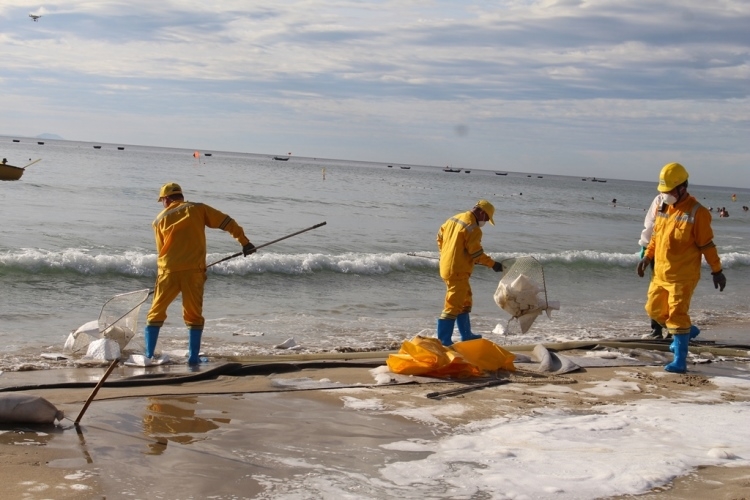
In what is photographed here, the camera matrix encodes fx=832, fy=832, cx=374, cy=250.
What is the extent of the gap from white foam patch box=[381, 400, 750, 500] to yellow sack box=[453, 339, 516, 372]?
4.42ft

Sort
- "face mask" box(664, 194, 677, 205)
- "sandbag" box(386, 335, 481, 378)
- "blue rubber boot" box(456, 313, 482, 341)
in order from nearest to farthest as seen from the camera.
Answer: "sandbag" box(386, 335, 481, 378)
"face mask" box(664, 194, 677, 205)
"blue rubber boot" box(456, 313, 482, 341)

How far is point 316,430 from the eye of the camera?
17.0 ft

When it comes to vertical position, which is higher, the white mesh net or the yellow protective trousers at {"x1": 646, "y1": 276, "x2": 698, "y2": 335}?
the yellow protective trousers at {"x1": 646, "y1": 276, "x2": 698, "y2": 335}

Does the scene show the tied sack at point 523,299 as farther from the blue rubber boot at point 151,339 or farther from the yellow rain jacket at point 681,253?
the blue rubber boot at point 151,339

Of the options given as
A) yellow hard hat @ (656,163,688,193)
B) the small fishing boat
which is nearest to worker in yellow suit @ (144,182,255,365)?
the small fishing boat

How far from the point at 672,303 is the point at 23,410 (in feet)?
17.7

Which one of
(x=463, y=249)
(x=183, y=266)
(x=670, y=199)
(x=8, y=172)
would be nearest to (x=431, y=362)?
(x=463, y=249)

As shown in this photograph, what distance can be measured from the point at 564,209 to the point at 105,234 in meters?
31.0

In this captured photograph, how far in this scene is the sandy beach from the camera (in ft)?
13.5

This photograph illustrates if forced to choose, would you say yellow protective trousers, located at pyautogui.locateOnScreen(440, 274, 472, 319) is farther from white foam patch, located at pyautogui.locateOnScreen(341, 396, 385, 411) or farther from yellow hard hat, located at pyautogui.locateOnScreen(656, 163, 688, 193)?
white foam patch, located at pyautogui.locateOnScreen(341, 396, 385, 411)

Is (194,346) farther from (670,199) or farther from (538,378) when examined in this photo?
(670,199)

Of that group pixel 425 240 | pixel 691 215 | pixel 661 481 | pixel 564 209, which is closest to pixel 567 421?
pixel 661 481

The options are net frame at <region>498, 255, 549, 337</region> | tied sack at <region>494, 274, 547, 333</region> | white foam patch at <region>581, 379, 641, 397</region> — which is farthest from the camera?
net frame at <region>498, 255, 549, 337</region>

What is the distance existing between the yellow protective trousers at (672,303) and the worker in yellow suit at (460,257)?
1562 mm
